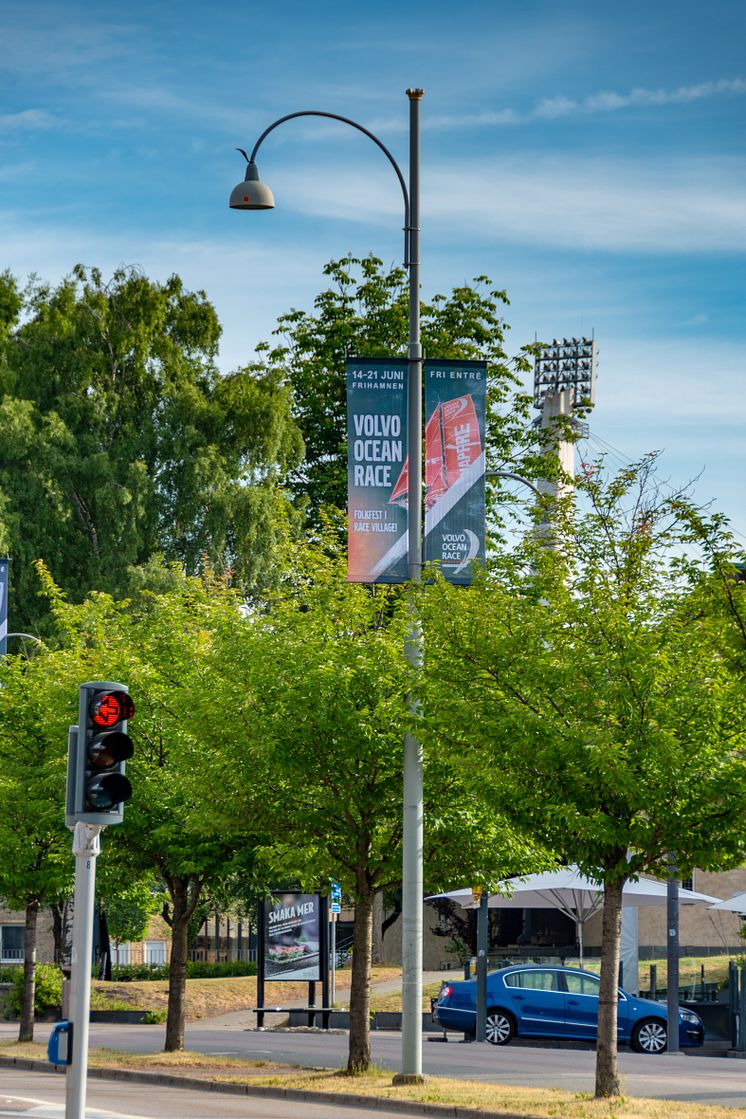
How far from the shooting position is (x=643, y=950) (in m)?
51.8

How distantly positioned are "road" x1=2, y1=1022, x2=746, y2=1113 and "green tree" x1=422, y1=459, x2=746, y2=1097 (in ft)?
11.1

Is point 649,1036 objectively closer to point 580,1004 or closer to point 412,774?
point 580,1004

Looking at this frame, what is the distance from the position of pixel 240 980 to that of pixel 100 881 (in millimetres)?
18022

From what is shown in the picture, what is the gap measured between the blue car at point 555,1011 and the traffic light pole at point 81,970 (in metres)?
18.0

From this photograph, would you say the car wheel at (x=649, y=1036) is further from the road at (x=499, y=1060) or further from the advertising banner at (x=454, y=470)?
the advertising banner at (x=454, y=470)

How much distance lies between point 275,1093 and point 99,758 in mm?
8990

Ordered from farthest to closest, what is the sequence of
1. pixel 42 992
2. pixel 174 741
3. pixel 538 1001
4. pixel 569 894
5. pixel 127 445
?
pixel 127 445 → pixel 569 894 → pixel 42 992 → pixel 538 1001 → pixel 174 741

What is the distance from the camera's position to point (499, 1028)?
31109 mm

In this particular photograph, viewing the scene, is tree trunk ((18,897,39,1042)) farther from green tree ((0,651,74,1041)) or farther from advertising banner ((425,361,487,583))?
advertising banner ((425,361,487,583))

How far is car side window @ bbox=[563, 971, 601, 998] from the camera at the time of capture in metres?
30.1

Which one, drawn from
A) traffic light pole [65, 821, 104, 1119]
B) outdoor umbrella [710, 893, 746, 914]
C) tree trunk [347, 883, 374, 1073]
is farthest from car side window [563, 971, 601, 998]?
traffic light pole [65, 821, 104, 1119]

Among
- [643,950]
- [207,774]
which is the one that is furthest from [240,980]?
[207,774]

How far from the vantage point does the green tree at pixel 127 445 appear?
45.3m

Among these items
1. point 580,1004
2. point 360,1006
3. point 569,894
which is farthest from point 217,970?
point 360,1006
